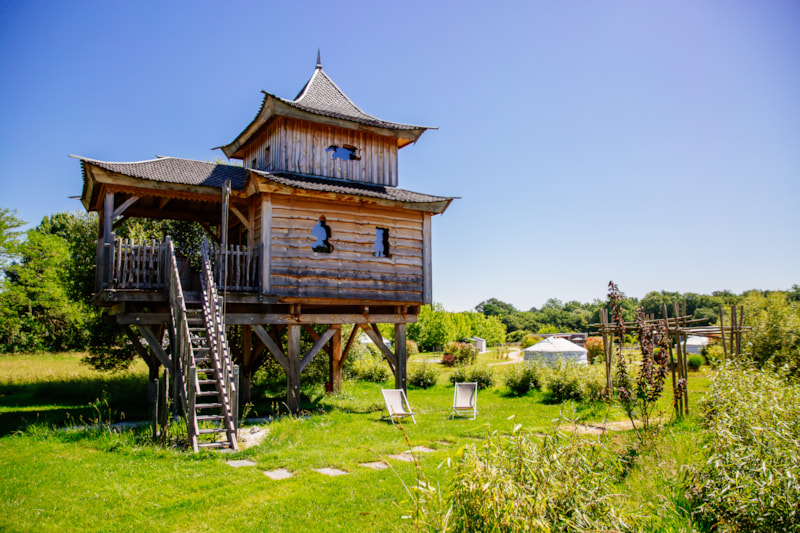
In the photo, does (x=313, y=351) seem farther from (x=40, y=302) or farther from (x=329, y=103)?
(x=40, y=302)

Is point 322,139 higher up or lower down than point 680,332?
higher up

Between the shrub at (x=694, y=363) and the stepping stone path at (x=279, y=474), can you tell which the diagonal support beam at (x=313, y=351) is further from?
the shrub at (x=694, y=363)

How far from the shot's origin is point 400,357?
51.4 feet

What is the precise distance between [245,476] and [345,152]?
10.2 m

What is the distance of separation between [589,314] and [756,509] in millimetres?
103458

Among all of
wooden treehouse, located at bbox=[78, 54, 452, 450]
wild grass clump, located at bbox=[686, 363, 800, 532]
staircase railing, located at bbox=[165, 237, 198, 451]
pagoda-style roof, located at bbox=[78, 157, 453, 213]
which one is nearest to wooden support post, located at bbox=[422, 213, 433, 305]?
wooden treehouse, located at bbox=[78, 54, 452, 450]

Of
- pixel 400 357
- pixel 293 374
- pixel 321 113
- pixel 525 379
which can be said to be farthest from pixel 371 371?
pixel 321 113

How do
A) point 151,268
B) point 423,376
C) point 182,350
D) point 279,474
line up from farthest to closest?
point 423,376 < point 151,268 < point 182,350 < point 279,474

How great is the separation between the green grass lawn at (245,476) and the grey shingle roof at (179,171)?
5.63m

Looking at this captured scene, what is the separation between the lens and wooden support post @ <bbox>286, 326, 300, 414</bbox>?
13297 millimetres

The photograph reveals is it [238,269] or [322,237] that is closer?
[238,269]

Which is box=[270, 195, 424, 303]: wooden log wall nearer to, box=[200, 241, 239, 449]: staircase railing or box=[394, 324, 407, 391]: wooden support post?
box=[394, 324, 407, 391]: wooden support post

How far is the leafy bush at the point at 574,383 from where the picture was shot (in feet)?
52.8

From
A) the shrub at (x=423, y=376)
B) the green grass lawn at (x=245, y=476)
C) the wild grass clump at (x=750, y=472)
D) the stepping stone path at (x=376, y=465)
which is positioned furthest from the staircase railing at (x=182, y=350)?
the shrub at (x=423, y=376)
